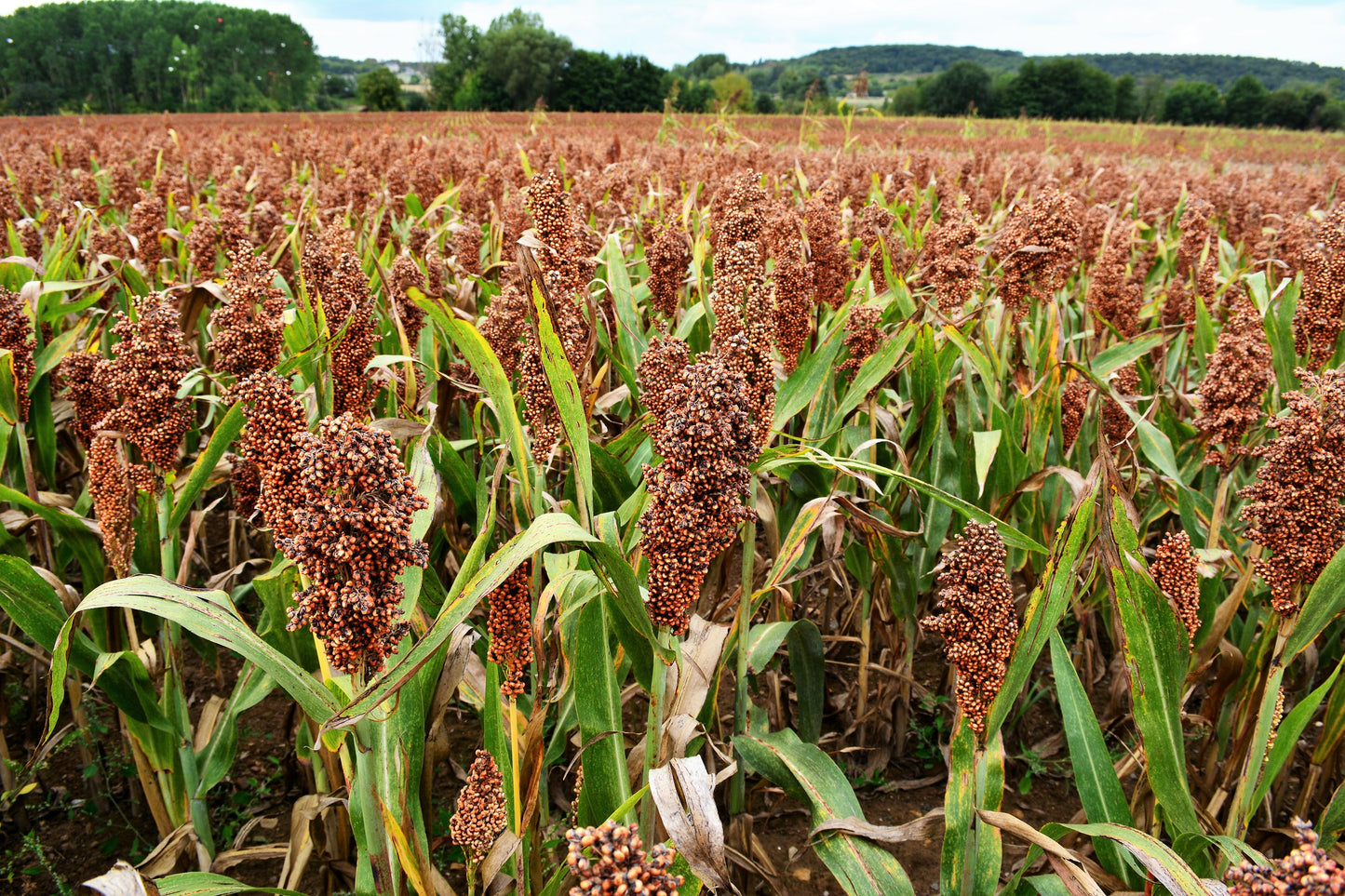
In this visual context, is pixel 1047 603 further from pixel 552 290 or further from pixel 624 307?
pixel 624 307

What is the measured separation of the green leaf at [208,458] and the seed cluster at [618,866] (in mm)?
1419

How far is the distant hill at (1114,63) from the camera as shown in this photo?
111688mm

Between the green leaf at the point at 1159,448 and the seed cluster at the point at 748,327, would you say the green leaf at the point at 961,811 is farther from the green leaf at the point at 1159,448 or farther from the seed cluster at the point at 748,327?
the green leaf at the point at 1159,448

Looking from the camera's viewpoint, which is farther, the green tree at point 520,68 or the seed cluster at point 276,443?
the green tree at point 520,68

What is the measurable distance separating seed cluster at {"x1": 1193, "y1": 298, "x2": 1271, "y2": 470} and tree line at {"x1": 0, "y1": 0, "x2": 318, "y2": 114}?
8016cm

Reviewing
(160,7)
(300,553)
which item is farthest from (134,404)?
(160,7)

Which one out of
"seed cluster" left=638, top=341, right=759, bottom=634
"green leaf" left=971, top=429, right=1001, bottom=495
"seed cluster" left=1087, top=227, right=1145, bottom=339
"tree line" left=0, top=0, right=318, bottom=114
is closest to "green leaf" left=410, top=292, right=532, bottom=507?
"seed cluster" left=638, top=341, right=759, bottom=634

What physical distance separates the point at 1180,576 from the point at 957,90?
80711mm

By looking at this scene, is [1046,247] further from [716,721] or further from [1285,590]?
[716,721]

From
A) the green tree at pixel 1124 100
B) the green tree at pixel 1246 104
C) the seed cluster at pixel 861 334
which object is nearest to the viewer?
the seed cluster at pixel 861 334

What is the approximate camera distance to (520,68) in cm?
5900

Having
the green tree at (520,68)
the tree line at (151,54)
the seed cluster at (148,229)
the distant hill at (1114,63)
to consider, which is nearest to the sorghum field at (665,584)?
the seed cluster at (148,229)

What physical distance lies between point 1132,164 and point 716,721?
17.5 metres

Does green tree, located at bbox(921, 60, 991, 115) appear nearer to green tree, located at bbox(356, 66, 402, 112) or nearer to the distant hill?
the distant hill
